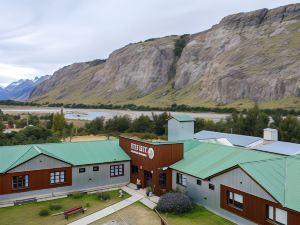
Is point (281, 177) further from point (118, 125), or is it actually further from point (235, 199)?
point (118, 125)

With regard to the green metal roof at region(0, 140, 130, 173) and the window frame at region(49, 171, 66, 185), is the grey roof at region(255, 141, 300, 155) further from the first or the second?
the window frame at region(49, 171, 66, 185)

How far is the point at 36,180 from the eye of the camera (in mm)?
31188

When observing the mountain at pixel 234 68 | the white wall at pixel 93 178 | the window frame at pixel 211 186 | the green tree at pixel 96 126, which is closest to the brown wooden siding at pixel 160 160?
the white wall at pixel 93 178

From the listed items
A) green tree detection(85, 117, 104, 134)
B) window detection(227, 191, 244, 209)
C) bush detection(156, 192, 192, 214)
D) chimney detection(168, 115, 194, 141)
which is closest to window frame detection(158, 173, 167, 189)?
bush detection(156, 192, 192, 214)

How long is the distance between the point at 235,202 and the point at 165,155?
8919 mm

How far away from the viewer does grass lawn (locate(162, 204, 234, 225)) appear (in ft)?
79.7

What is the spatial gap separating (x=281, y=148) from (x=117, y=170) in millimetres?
18260

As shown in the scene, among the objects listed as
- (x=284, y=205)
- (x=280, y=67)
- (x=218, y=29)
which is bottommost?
(x=284, y=205)

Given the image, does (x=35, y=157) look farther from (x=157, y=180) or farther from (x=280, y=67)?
(x=280, y=67)

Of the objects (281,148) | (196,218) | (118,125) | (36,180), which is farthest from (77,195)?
(118,125)

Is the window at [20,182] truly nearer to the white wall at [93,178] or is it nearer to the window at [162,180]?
the white wall at [93,178]

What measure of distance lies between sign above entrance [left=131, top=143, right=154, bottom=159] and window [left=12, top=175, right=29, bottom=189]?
10416 millimetres

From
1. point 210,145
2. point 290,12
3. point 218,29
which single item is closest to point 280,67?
point 290,12

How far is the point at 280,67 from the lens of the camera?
127938 millimetres
